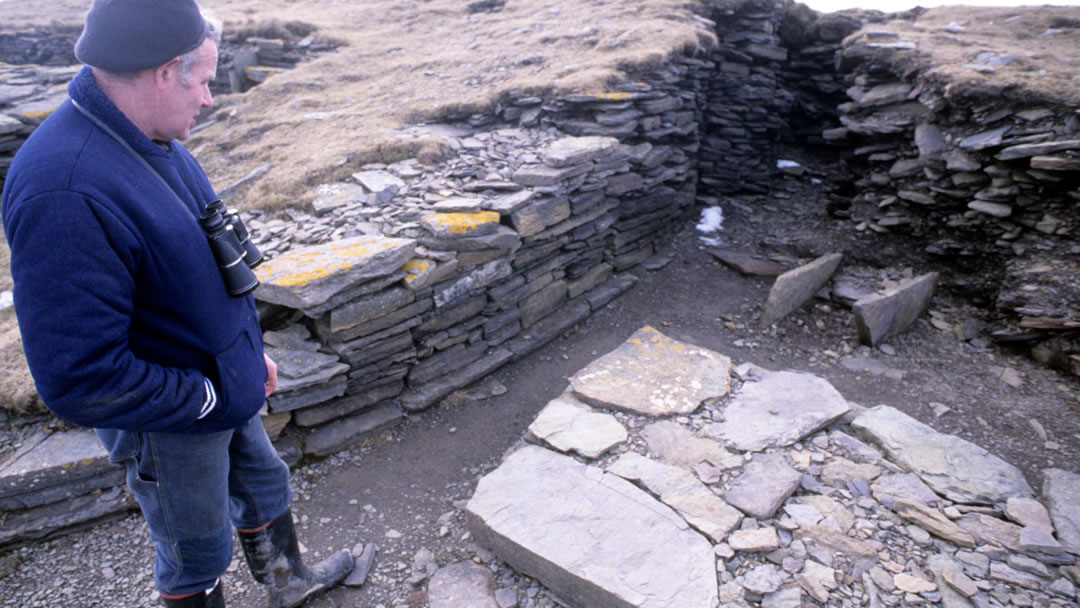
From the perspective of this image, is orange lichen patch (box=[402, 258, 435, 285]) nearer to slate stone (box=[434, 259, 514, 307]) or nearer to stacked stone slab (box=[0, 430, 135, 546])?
slate stone (box=[434, 259, 514, 307])

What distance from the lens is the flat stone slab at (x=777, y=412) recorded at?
152 inches

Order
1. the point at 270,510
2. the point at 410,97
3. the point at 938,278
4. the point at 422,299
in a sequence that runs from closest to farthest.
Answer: the point at 270,510 → the point at 422,299 → the point at 938,278 → the point at 410,97

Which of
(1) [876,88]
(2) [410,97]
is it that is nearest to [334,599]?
(2) [410,97]

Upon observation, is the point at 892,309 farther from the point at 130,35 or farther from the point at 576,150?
the point at 130,35

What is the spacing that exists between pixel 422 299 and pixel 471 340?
75cm

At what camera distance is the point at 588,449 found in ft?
12.4

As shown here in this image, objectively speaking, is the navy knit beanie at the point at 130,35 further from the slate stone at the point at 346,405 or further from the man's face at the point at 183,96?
the slate stone at the point at 346,405

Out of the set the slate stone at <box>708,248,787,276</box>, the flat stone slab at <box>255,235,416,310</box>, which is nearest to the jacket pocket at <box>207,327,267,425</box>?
the flat stone slab at <box>255,235,416,310</box>

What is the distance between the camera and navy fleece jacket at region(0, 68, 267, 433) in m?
1.72

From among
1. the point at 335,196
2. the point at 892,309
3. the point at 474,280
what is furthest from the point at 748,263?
the point at 335,196

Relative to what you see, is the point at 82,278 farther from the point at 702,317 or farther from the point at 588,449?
the point at 702,317

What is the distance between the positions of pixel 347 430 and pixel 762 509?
3.06 meters

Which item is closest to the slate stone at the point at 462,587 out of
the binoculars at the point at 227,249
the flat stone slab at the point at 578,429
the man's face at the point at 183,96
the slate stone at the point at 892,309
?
the flat stone slab at the point at 578,429

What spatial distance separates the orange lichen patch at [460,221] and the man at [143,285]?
8.51 ft
